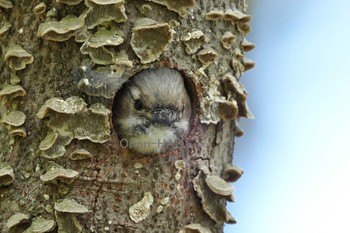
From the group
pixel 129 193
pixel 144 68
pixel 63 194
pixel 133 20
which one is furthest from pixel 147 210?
pixel 133 20

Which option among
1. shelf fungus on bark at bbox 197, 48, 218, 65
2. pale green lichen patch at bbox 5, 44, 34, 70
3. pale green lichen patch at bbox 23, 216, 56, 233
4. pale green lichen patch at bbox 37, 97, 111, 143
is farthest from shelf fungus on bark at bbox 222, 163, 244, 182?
pale green lichen patch at bbox 5, 44, 34, 70

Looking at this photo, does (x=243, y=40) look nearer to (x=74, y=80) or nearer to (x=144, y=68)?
(x=144, y=68)

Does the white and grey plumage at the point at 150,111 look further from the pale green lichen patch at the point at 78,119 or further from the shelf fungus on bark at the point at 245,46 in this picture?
the shelf fungus on bark at the point at 245,46

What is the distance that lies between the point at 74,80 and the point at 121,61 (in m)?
0.14

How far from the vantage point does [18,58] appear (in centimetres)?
217

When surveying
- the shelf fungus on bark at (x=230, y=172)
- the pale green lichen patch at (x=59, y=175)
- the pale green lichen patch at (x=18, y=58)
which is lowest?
the shelf fungus on bark at (x=230, y=172)

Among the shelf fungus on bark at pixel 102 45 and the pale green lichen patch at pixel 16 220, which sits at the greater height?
the shelf fungus on bark at pixel 102 45

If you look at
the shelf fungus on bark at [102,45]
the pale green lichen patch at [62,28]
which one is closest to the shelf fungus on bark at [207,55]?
the shelf fungus on bark at [102,45]

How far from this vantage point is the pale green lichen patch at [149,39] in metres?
2.13

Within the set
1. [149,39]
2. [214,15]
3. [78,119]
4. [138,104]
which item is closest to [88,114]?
[78,119]

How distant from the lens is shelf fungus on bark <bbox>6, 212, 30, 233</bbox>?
2109 mm

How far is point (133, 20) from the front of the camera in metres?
2.16

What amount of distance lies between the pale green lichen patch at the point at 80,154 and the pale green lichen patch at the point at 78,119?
0.12 ft

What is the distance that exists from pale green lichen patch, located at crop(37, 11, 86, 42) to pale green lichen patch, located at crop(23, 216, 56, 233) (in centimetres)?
49
